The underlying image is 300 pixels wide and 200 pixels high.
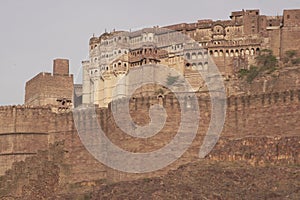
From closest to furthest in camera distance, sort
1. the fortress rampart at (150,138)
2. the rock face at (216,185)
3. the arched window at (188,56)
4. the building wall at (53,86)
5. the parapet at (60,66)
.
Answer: the rock face at (216,185) < the fortress rampart at (150,138) < the building wall at (53,86) < the parapet at (60,66) < the arched window at (188,56)

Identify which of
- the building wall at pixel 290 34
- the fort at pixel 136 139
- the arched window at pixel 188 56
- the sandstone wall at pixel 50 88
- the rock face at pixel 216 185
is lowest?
the rock face at pixel 216 185

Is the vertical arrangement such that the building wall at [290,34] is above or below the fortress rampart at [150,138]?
above

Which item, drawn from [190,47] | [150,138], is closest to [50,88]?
[190,47]

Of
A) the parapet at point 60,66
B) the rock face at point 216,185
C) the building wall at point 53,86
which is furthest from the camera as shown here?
the parapet at point 60,66

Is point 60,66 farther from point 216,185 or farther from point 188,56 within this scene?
point 216,185

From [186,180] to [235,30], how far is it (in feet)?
142

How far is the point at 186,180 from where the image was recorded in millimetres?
43844

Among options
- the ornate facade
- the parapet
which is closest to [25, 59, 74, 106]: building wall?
the parapet

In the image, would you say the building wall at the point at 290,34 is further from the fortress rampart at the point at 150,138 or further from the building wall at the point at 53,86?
the fortress rampart at the point at 150,138

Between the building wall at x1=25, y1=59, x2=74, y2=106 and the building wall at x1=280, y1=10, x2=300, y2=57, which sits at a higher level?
the building wall at x1=280, y1=10, x2=300, y2=57

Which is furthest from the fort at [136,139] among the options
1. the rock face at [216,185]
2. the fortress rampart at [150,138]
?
the rock face at [216,185]

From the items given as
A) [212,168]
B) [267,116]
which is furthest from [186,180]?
[267,116]

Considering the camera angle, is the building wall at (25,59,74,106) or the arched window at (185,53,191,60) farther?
the arched window at (185,53,191,60)

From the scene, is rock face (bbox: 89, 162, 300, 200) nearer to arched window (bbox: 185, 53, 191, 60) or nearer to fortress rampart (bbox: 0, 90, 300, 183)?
fortress rampart (bbox: 0, 90, 300, 183)
